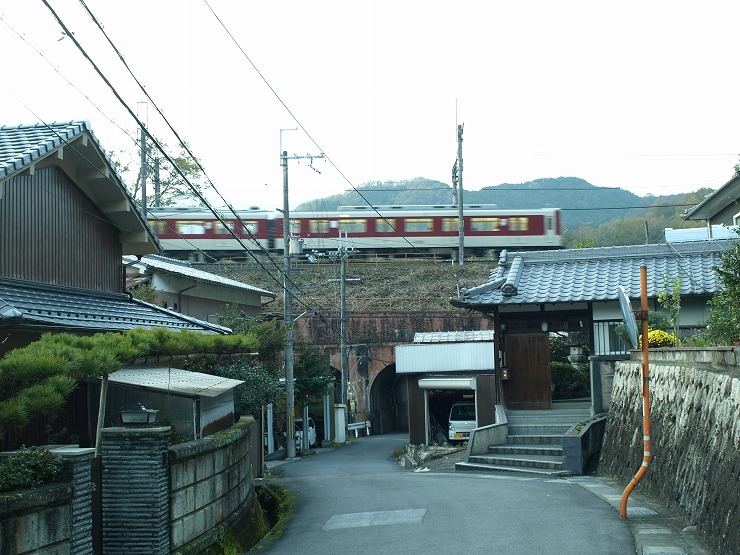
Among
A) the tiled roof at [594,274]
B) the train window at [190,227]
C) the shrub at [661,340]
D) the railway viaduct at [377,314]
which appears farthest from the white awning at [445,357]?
the train window at [190,227]

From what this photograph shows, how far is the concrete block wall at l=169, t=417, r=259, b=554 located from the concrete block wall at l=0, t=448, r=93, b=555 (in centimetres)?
155

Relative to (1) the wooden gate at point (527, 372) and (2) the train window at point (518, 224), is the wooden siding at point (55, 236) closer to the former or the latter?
(1) the wooden gate at point (527, 372)

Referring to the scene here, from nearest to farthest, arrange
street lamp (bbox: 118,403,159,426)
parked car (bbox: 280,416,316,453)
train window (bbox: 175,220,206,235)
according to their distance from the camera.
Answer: street lamp (bbox: 118,403,159,426), parked car (bbox: 280,416,316,453), train window (bbox: 175,220,206,235)

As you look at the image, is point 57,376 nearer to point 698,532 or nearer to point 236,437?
point 236,437

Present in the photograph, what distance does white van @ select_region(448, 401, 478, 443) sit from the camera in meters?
28.6

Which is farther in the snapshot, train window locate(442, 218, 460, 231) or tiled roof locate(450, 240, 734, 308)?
train window locate(442, 218, 460, 231)

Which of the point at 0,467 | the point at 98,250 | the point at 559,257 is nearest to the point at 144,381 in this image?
the point at 0,467

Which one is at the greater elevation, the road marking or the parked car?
the road marking

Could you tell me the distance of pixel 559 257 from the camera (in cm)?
2208

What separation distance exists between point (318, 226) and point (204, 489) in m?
38.7

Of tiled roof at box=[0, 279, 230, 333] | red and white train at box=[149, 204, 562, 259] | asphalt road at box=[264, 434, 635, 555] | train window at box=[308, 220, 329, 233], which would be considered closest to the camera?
asphalt road at box=[264, 434, 635, 555]

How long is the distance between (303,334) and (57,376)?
1321 inches

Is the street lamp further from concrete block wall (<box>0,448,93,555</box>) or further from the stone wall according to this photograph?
the stone wall

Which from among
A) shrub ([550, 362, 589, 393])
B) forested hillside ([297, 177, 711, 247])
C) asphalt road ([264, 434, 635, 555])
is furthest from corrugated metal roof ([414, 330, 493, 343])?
forested hillside ([297, 177, 711, 247])
